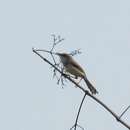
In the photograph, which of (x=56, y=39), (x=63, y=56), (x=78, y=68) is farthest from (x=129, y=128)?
(x=78, y=68)

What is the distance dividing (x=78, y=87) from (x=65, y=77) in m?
0.39

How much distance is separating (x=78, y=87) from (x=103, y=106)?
1.20 ft

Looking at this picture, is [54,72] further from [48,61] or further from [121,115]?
[121,115]

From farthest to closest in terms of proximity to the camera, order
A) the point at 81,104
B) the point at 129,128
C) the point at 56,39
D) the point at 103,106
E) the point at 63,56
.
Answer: the point at 63,56, the point at 56,39, the point at 81,104, the point at 103,106, the point at 129,128

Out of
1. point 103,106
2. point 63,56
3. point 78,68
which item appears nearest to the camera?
point 103,106

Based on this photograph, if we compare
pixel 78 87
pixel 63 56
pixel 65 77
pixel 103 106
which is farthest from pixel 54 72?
pixel 63 56

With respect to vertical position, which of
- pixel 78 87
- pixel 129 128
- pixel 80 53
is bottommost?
pixel 129 128

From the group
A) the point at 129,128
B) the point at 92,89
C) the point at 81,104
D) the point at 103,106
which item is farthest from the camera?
the point at 92,89

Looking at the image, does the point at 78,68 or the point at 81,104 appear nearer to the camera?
the point at 81,104

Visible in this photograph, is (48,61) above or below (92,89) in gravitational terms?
above

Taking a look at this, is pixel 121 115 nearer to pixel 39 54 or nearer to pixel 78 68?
pixel 39 54

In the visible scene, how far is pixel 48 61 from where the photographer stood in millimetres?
5109

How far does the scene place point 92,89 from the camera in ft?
21.1

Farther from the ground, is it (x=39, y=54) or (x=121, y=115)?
(x=39, y=54)
